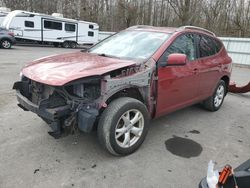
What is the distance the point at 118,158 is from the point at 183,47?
7.20 ft

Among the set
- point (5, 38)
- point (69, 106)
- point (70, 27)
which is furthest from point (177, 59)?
point (70, 27)

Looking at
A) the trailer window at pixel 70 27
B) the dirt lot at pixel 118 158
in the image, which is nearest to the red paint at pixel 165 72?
the dirt lot at pixel 118 158

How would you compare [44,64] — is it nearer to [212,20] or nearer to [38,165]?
[38,165]

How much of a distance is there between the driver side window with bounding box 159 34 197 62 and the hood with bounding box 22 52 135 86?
718mm

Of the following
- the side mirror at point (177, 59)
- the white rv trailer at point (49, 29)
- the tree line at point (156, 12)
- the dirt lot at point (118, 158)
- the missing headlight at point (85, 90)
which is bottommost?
the dirt lot at point (118, 158)

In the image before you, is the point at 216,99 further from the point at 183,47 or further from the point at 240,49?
the point at 240,49

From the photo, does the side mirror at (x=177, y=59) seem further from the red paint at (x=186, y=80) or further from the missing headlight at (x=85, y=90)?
the missing headlight at (x=85, y=90)

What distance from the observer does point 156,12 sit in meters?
26.9

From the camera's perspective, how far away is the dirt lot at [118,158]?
2885 mm

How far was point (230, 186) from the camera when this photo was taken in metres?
1.69

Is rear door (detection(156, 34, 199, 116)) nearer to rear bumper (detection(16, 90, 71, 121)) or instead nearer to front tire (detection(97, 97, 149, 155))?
front tire (detection(97, 97, 149, 155))

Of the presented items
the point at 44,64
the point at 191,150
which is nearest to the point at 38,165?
the point at 44,64

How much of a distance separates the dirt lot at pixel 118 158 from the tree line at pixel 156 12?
1794cm

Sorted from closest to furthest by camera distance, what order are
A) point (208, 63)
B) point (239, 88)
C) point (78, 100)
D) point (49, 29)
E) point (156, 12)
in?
point (78, 100), point (208, 63), point (239, 88), point (49, 29), point (156, 12)
